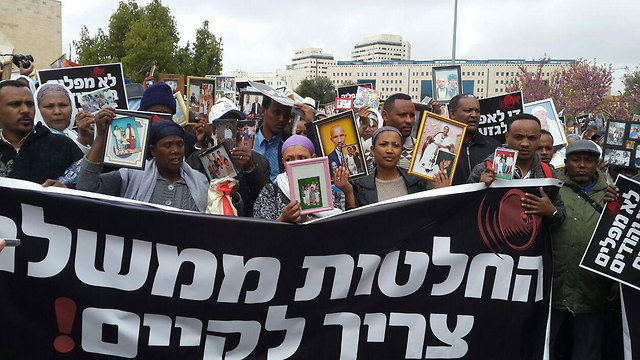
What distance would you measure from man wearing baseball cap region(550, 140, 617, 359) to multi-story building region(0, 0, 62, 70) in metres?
35.4

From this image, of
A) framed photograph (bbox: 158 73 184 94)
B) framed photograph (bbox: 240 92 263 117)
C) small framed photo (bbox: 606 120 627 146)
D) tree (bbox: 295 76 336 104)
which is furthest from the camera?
tree (bbox: 295 76 336 104)

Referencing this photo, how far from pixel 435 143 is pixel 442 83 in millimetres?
3655

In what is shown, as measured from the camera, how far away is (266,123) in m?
5.41

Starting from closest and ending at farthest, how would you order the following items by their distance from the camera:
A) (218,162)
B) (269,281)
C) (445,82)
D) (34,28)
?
(269,281) < (218,162) < (445,82) < (34,28)

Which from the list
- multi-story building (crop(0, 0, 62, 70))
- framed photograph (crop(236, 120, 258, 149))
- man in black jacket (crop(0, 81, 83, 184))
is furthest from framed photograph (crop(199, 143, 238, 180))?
multi-story building (crop(0, 0, 62, 70))

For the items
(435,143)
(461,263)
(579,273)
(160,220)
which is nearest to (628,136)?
(579,273)

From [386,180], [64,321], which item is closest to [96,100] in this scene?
[64,321]

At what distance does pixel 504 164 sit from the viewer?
3850 mm

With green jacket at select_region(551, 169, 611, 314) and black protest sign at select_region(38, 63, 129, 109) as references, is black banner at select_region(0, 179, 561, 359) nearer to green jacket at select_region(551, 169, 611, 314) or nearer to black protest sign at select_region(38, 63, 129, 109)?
green jacket at select_region(551, 169, 611, 314)

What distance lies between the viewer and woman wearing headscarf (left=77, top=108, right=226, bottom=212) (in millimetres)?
3988

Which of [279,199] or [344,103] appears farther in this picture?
[344,103]

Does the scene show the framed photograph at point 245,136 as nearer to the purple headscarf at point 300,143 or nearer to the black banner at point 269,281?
the purple headscarf at point 300,143

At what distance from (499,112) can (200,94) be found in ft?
13.1

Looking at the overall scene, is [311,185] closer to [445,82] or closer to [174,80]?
[445,82]
